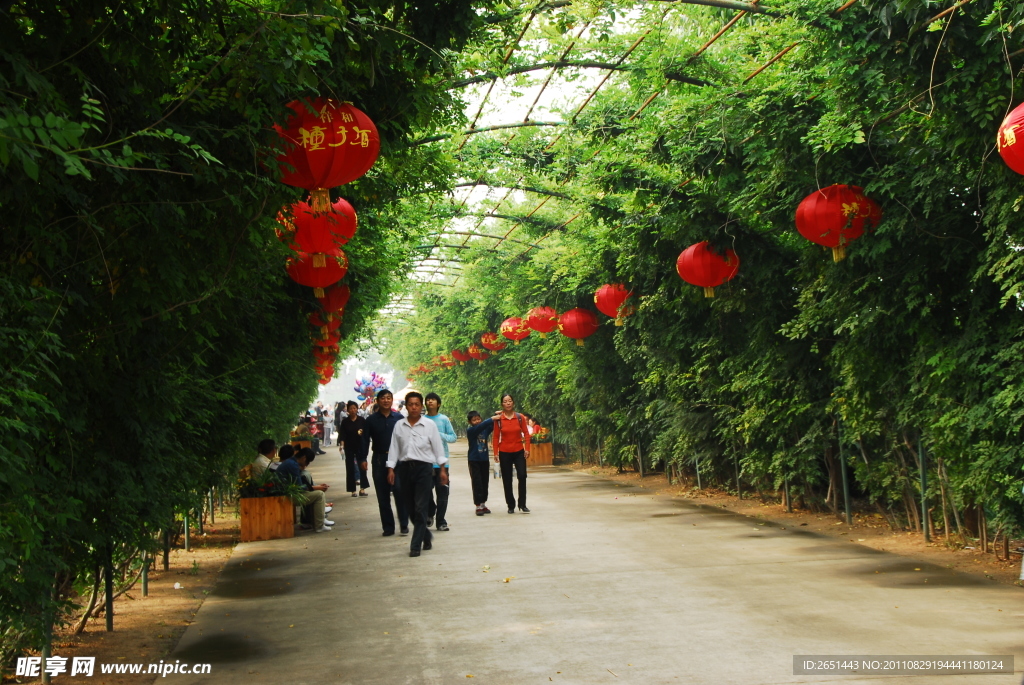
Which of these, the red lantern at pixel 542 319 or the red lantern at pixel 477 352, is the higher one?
the red lantern at pixel 477 352

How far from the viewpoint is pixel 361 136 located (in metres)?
5.20

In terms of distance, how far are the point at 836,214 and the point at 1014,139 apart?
2.84 meters

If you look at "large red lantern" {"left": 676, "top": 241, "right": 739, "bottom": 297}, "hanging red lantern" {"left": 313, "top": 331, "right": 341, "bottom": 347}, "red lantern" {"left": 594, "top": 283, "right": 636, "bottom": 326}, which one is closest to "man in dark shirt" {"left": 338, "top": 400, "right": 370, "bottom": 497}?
"hanging red lantern" {"left": 313, "top": 331, "right": 341, "bottom": 347}

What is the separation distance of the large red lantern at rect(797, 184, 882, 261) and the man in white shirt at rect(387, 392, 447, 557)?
4074mm

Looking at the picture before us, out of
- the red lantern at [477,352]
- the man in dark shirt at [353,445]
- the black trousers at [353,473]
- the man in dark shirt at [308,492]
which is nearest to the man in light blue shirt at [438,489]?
the man in dark shirt at [308,492]

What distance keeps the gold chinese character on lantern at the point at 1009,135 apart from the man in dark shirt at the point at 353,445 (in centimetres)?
1122

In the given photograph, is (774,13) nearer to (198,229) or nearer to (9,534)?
(198,229)

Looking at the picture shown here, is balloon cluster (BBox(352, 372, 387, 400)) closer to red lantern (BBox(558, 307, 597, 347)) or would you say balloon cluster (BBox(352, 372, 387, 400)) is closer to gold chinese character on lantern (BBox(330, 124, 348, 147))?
red lantern (BBox(558, 307, 597, 347))

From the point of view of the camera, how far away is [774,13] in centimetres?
862

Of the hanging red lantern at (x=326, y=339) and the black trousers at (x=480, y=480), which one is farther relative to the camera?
the hanging red lantern at (x=326, y=339)

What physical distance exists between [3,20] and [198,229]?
140cm

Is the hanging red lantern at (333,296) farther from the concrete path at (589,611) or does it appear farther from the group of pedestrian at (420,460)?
the concrete path at (589,611)

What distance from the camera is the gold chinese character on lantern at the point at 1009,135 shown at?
4.98 meters

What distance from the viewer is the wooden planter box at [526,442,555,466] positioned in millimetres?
24016
